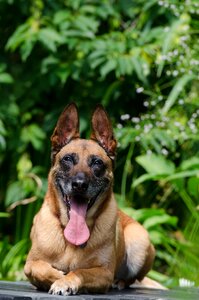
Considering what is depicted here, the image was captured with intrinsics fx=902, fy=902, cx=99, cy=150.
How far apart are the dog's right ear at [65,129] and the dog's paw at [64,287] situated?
839 millimetres

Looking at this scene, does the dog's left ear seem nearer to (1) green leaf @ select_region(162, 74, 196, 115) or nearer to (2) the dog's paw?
(2) the dog's paw

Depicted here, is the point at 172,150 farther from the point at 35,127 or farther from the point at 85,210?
the point at 85,210

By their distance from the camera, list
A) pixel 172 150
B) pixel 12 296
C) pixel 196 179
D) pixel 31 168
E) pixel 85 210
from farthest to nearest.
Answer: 1. pixel 31 168
2. pixel 172 150
3. pixel 196 179
4. pixel 85 210
5. pixel 12 296

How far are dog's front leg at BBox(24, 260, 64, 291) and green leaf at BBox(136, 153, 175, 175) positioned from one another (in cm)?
302

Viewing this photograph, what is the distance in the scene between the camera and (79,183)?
4691 millimetres

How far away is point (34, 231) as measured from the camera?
5.06 meters

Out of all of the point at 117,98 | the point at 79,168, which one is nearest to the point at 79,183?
the point at 79,168

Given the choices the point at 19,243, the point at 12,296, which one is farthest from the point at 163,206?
the point at 12,296

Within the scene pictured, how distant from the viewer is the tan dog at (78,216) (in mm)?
4746

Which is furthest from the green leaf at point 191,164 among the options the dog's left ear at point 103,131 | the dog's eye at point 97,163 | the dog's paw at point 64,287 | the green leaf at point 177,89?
the dog's paw at point 64,287

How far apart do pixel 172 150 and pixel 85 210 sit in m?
3.22

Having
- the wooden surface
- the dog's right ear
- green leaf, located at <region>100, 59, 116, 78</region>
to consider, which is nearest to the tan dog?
the dog's right ear

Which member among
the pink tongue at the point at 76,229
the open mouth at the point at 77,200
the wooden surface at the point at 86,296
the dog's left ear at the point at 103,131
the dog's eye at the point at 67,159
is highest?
the dog's left ear at the point at 103,131

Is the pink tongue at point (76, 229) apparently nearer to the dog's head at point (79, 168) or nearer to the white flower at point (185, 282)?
the dog's head at point (79, 168)
